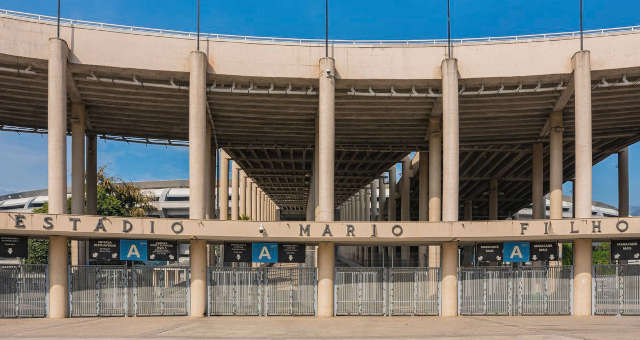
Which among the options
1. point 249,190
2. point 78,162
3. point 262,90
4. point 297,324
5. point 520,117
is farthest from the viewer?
point 249,190

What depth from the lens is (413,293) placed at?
26484 mm

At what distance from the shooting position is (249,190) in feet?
263

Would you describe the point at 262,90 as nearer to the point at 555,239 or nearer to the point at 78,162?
the point at 78,162

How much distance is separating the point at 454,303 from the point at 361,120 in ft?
46.5

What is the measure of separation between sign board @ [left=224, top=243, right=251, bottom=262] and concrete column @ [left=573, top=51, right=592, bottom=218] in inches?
637

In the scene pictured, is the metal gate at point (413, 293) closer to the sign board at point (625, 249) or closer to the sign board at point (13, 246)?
the sign board at point (625, 249)

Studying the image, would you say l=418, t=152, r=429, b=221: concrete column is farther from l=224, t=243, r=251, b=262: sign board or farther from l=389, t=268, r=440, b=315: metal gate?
l=224, t=243, r=251, b=262: sign board

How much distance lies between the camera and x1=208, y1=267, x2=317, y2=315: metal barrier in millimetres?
26203

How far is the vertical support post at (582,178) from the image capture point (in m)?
26.4

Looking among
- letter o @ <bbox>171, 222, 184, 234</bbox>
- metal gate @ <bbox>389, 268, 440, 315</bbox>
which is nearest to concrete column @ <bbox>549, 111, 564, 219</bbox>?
metal gate @ <bbox>389, 268, 440, 315</bbox>

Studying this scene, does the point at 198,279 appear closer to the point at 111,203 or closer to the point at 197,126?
the point at 197,126

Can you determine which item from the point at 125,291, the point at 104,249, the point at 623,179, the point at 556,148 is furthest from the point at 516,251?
the point at 623,179

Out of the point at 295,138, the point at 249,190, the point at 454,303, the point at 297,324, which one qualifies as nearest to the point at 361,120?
the point at 295,138

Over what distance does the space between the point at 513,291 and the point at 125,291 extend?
1837cm
